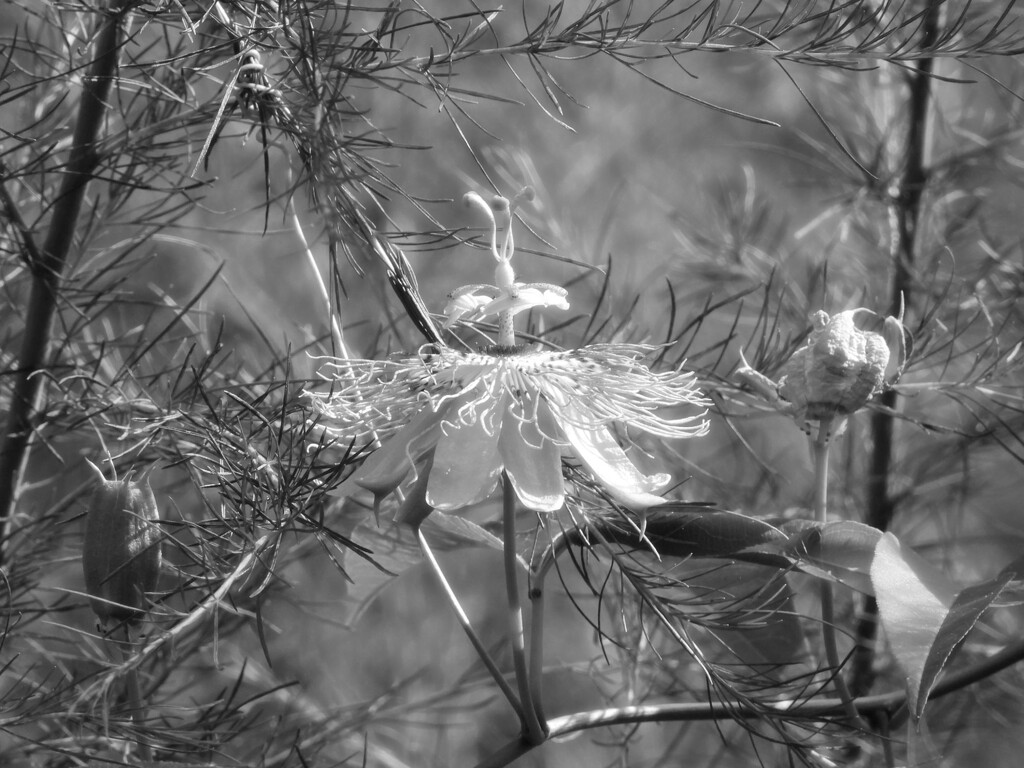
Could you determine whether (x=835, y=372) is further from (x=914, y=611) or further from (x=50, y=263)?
(x=50, y=263)

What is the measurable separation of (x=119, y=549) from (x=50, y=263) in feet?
0.61

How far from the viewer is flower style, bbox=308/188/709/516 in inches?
14.1

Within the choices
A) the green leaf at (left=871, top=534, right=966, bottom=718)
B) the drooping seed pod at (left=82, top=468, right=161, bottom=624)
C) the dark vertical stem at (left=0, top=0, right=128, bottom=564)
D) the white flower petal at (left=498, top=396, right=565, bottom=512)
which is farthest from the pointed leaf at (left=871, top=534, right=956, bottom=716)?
the dark vertical stem at (left=0, top=0, right=128, bottom=564)

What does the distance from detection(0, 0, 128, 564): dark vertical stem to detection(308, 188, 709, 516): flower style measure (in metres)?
0.14

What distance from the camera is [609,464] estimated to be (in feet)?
1.22

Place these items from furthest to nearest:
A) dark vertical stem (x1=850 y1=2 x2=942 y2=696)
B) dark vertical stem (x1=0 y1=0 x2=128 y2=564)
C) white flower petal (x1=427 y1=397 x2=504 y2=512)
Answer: dark vertical stem (x1=850 y1=2 x2=942 y2=696) → dark vertical stem (x1=0 y1=0 x2=128 y2=564) → white flower petal (x1=427 y1=397 x2=504 y2=512)

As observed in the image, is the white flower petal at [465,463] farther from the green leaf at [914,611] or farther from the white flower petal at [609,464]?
the green leaf at [914,611]

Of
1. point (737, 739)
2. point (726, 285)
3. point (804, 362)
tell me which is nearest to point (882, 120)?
point (726, 285)

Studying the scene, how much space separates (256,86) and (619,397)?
0.16 meters

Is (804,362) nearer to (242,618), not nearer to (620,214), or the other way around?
(242,618)

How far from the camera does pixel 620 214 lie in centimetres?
222

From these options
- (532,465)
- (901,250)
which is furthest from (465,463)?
(901,250)

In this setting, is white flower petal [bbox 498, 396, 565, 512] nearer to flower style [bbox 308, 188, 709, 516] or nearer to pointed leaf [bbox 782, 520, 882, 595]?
flower style [bbox 308, 188, 709, 516]

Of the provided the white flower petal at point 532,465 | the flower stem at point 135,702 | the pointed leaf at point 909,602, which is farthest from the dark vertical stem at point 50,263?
the pointed leaf at point 909,602
